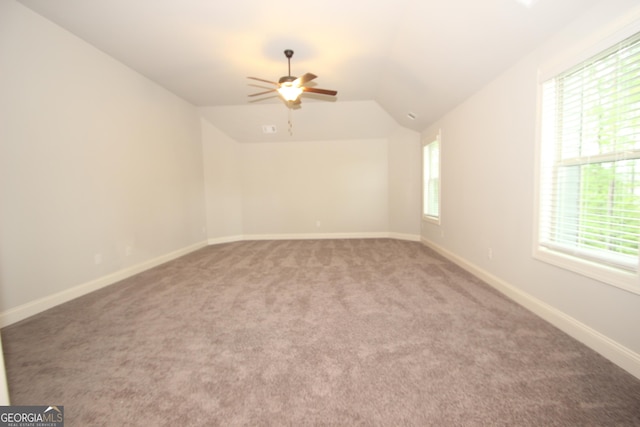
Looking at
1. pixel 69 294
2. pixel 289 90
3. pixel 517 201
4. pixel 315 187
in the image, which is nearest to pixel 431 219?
pixel 517 201

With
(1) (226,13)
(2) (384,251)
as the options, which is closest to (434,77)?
(1) (226,13)

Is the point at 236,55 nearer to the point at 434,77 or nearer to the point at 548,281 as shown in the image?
the point at 434,77

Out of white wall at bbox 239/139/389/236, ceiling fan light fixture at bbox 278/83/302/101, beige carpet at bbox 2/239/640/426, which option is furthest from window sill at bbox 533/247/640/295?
white wall at bbox 239/139/389/236

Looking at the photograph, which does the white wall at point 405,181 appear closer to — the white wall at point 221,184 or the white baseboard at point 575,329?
the white baseboard at point 575,329

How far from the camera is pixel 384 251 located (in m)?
5.10

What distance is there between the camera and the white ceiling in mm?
2391

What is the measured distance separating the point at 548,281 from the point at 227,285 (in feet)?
11.0

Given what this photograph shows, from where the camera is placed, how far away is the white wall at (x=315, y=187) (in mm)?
6520

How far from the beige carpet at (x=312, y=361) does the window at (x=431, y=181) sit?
2.31m

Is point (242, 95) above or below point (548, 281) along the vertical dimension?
above

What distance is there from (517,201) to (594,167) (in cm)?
77

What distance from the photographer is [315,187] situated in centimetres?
663

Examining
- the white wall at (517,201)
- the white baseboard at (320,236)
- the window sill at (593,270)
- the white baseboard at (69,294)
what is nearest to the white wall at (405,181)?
the white baseboard at (320,236)

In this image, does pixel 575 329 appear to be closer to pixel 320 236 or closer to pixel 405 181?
pixel 405 181
